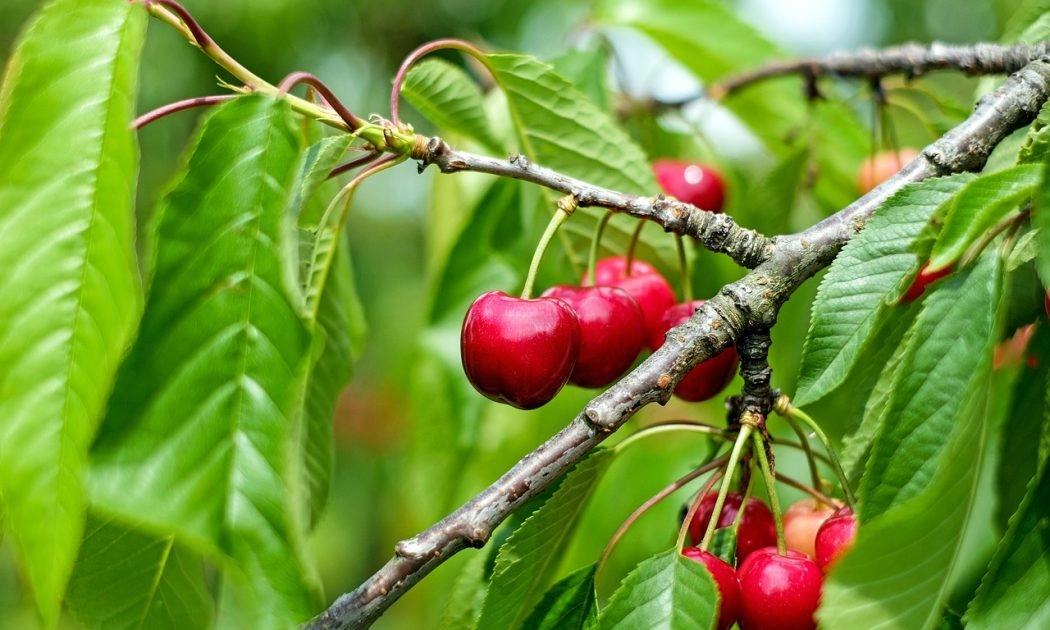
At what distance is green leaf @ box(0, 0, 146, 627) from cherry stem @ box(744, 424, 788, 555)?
0.55 meters

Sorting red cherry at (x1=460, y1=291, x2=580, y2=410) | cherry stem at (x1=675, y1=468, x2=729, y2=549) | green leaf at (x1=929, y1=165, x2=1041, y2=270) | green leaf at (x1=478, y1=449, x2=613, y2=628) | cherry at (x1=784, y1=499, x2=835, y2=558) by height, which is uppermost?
red cherry at (x1=460, y1=291, x2=580, y2=410)

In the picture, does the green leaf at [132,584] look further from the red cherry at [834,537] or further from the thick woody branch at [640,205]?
the red cherry at [834,537]

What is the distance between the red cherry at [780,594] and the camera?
0.88 meters

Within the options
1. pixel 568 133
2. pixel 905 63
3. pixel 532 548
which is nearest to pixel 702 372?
pixel 532 548

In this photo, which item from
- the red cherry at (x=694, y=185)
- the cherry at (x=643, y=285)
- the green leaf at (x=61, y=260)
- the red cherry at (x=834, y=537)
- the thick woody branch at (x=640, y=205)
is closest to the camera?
the green leaf at (x=61, y=260)

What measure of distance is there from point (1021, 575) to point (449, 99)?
0.84 meters

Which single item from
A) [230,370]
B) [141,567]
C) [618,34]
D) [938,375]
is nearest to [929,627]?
[938,375]

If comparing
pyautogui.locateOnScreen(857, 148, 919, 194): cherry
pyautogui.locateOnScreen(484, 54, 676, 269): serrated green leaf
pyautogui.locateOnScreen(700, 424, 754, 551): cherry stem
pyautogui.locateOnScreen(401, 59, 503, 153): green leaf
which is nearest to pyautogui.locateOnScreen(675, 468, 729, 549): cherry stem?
pyautogui.locateOnScreen(700, 424, 754, 551): cherry stem

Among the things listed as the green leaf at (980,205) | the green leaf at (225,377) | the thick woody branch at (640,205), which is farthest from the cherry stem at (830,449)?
the green leaf at (225,377)

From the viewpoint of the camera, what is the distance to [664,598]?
0.85 meters

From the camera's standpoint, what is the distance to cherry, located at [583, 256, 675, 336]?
3.94ft

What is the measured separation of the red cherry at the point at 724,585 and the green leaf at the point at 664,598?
4 cm

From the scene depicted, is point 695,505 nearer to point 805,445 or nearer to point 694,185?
point 805,445

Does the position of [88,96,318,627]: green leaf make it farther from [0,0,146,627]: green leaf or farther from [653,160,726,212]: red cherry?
[653,160,726,212]: red cherry
